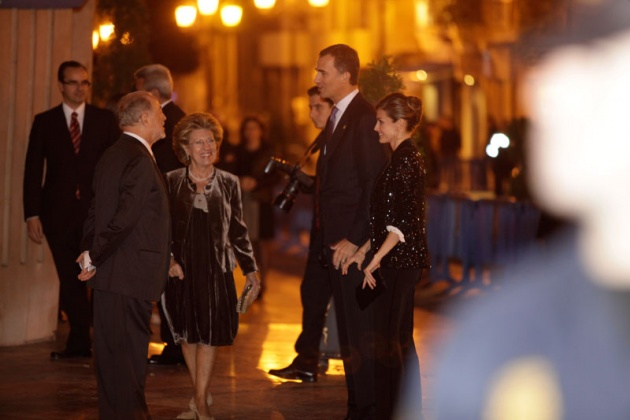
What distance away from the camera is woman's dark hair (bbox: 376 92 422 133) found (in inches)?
340

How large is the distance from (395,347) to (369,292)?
0.35 m

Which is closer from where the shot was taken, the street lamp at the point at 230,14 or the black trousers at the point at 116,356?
the black trousers at the point at 116,356

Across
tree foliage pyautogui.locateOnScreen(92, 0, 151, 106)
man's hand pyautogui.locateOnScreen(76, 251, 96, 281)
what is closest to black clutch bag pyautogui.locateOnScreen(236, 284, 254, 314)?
man's hand pyautogui.locateOnScreen(76, 251, 96, 281)

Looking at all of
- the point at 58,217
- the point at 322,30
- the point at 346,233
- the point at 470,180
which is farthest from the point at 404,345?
the point at 322,30

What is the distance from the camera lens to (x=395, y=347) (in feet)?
28.5

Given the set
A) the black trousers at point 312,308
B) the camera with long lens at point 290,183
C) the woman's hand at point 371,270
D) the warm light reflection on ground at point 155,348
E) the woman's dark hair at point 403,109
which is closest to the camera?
the woman's hand at point 371,270

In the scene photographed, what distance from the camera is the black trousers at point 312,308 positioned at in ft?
36.3

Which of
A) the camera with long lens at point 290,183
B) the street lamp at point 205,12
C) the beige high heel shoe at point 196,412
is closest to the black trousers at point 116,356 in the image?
the beige high heel shoe at point 196,412

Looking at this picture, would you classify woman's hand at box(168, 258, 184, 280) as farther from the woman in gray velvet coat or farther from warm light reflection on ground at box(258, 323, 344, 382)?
warm light reflection on ground at box(258, 323, 344, 382)

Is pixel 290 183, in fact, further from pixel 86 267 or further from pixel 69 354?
pixel 86 267

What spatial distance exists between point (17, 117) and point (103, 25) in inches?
106

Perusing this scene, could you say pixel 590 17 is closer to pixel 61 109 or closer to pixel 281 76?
pixel 61 109

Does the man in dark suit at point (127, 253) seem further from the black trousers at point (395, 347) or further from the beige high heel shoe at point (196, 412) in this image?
the black trousers at point (395, 347)

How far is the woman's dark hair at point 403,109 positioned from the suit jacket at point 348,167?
407 millimetres
